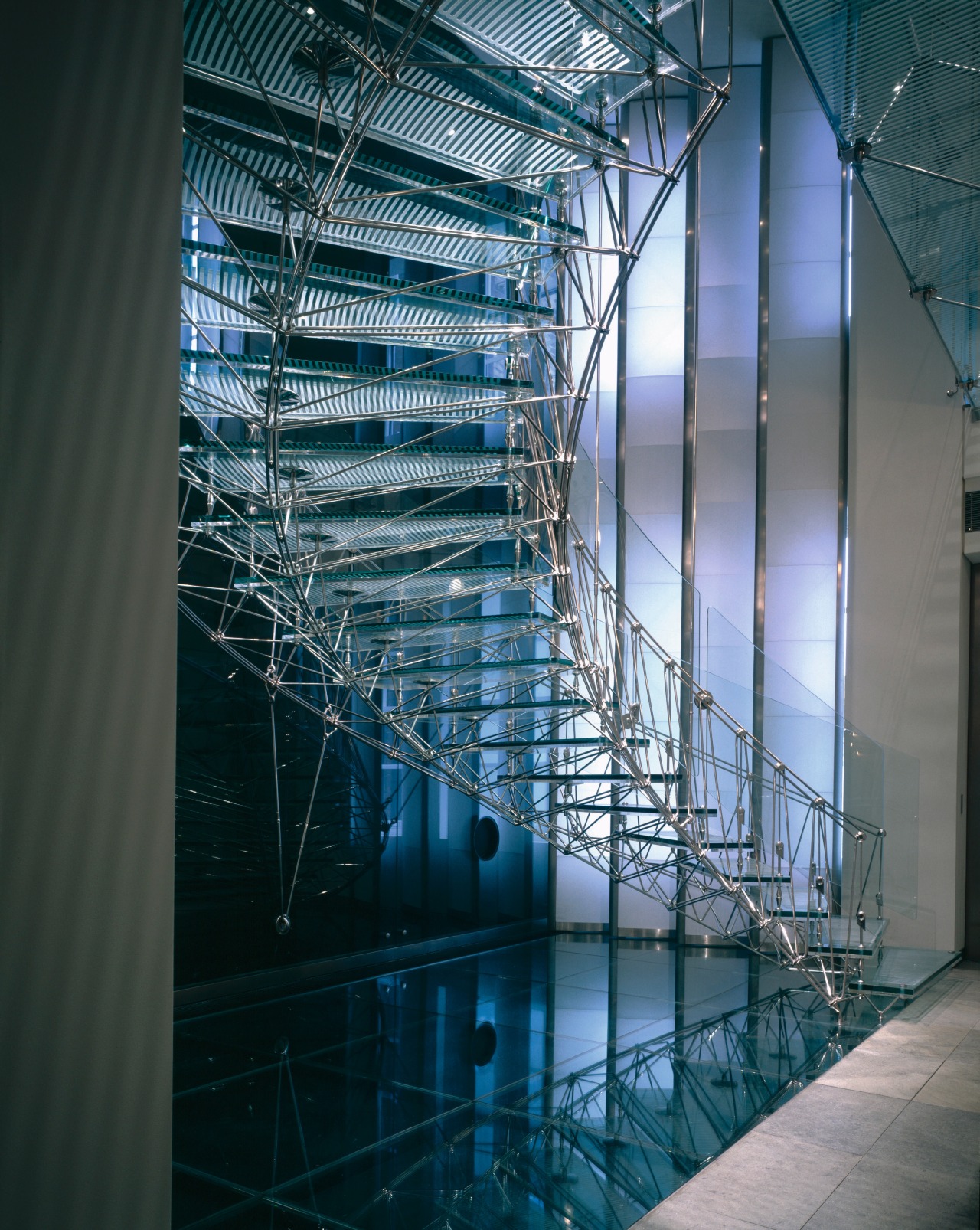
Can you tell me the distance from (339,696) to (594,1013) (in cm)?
215

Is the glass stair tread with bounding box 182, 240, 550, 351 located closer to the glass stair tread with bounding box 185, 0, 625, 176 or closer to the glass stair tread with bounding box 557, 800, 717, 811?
the glass stair tread with bounding box 185, 0, 625, 176

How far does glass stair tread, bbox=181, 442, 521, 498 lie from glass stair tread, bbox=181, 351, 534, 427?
13cm

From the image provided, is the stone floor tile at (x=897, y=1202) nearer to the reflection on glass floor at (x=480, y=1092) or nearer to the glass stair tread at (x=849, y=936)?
the reflection on glass floor at (x=480, y=1092)

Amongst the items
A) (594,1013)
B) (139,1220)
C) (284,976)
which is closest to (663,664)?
(594,1013)

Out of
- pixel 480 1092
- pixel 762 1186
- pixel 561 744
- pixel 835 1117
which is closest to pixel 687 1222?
pixel 762 1186

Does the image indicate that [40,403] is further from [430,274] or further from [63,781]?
[430,274]

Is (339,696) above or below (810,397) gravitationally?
below

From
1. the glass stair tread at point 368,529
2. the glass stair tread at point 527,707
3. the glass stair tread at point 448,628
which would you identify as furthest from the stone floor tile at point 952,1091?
the glass stair tread at point 368,529

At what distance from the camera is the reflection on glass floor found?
121 inches

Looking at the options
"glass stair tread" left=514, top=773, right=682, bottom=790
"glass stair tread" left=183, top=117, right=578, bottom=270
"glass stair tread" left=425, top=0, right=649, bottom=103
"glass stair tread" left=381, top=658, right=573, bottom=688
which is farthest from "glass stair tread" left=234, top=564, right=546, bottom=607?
"glass stair tread" left=425, top=0, right=649, bottom=103

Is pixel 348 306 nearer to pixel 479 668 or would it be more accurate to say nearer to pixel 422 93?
pixel 422 93

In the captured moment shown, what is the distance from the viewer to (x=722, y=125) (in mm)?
7945

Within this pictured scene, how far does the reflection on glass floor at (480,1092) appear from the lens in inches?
121

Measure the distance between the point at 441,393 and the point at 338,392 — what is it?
1.53 feet
